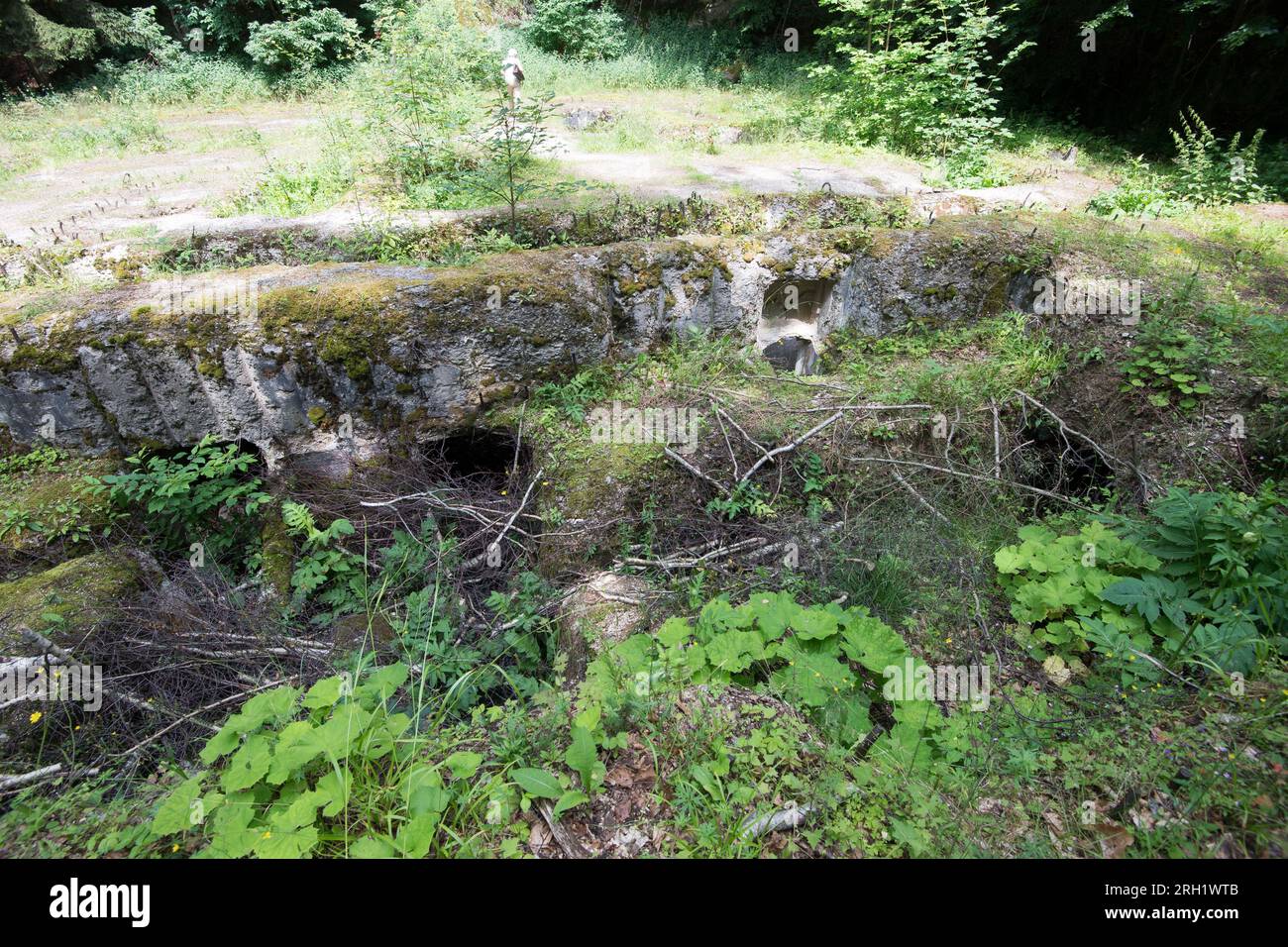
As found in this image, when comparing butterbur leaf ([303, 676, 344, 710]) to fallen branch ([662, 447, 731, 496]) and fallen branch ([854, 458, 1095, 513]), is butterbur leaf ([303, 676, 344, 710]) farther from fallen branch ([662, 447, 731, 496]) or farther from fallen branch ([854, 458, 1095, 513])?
fallen branch ([854, 458, 1095, 513])

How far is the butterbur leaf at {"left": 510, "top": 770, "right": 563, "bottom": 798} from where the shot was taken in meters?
1.87

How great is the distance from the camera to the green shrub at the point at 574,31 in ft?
47.3

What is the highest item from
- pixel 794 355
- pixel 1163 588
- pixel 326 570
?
pixel 794 355

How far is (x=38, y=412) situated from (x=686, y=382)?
16.1 ft

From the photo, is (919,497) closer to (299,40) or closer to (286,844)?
(286,844)

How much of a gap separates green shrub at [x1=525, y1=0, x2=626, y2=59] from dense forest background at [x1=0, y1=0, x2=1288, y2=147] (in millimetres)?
2166

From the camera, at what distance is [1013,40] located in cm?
1046

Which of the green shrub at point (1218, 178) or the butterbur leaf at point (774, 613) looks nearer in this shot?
the butterbur leaf at point (774, 613)

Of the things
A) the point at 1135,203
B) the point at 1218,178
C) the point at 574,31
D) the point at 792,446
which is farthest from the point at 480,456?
the point at 574,31

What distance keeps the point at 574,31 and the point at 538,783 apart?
17.9 meters

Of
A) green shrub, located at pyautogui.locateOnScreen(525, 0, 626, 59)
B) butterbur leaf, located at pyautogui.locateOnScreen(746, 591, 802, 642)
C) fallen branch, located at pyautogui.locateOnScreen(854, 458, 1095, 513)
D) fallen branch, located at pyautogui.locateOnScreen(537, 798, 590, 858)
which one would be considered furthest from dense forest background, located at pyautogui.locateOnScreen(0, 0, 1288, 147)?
fallen branch, located at pyautogui.locateOnScreen(537, 798, 590, 858)

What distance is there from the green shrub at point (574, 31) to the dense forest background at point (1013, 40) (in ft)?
7.11

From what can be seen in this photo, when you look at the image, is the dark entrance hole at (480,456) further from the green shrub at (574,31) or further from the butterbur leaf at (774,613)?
the green shrub at (574,31)

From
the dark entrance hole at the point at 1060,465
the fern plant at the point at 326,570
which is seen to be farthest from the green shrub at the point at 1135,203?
the fern plant at the point at 326,570
